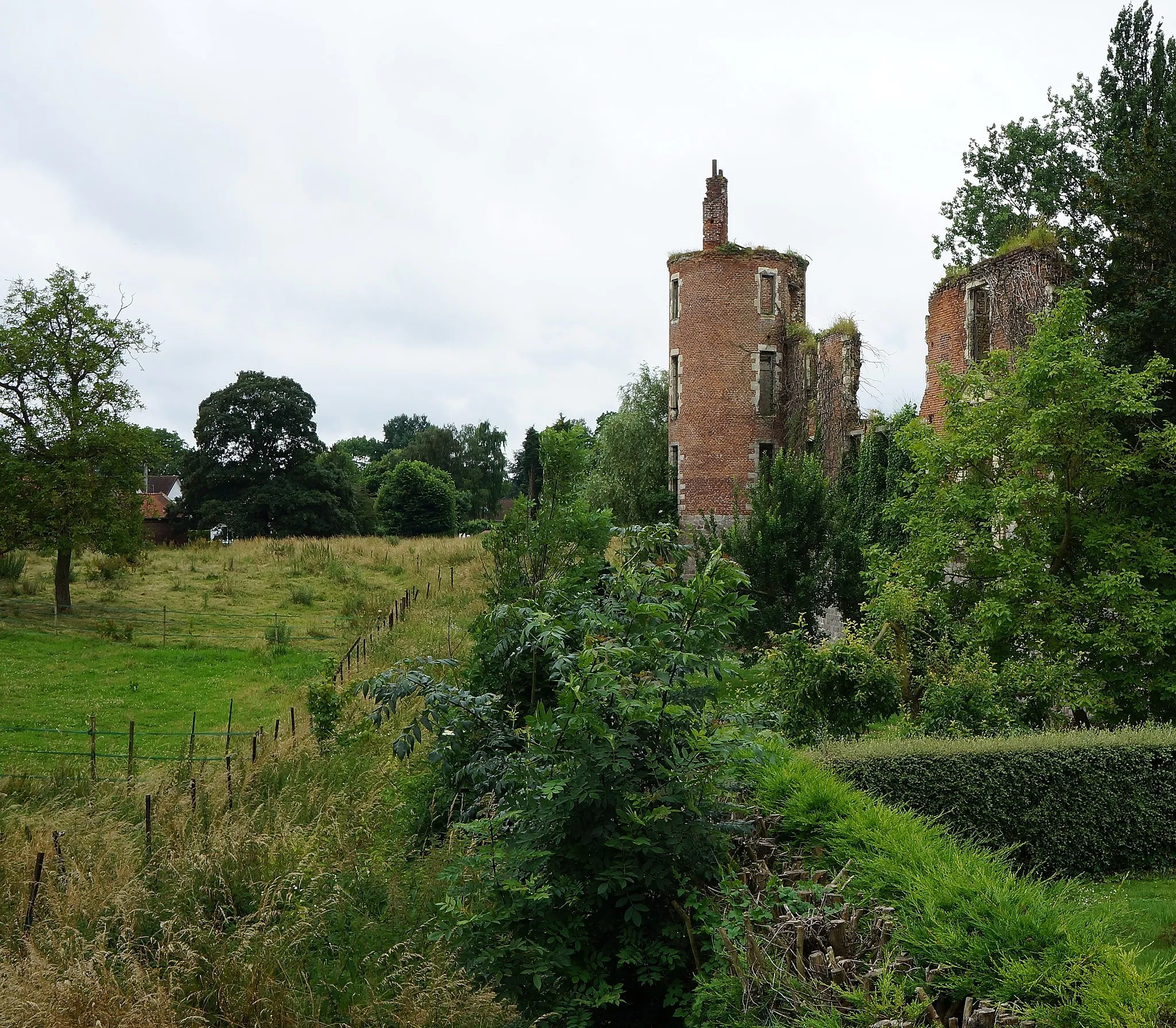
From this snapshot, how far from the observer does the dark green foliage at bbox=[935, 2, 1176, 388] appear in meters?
15.7

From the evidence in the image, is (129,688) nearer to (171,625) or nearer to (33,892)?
(171,625)

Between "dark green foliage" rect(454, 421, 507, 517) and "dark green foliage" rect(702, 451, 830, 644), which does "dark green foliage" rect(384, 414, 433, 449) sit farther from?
"dark green foliage" rect(702, 451, 830, 644)

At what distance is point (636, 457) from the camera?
35.0m

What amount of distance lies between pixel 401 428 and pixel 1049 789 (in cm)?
10589

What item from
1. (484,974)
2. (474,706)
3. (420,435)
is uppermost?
(420,435)

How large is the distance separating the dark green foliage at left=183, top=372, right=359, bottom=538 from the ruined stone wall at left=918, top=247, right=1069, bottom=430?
3477cm

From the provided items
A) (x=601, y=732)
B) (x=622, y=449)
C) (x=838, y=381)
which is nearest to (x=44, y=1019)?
(x=601, y=732)

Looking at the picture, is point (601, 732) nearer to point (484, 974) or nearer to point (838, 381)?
point (484, 974)

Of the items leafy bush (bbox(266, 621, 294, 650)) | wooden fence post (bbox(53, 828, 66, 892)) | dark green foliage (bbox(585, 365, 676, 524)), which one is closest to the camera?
wooden fence post (bbox(53, 828, 66, 892))

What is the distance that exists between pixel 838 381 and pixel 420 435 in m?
55.2

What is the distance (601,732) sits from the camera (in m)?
4.34

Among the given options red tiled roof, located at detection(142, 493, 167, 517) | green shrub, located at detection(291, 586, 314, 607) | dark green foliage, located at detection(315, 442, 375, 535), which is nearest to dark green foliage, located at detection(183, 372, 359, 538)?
dark green foliage, located at detection(315, 442, 375, 535)

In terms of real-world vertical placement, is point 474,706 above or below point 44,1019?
above

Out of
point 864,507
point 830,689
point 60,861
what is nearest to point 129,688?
point 60,861
